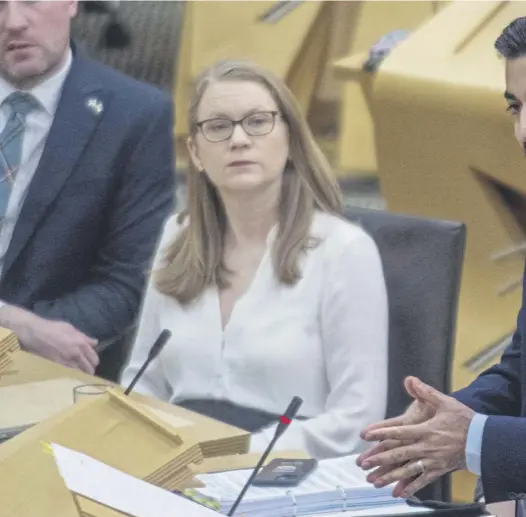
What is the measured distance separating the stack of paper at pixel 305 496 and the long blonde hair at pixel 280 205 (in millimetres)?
672

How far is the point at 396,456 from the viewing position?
1.37 metres

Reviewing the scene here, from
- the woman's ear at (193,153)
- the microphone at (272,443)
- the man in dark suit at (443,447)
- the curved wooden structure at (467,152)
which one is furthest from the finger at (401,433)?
the curved wooden structure at (467,152)

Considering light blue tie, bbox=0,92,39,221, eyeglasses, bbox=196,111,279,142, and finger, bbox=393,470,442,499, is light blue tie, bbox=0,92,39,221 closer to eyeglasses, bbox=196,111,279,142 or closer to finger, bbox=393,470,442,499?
eyeglasses, bbox=196,111,279,142

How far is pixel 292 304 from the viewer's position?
6.53 ft

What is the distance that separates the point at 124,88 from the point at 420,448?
1.50 meters

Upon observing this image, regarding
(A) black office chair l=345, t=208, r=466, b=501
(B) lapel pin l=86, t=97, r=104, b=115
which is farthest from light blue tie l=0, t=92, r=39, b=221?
(A) black office chair l=345, t=208, r=466, b=501

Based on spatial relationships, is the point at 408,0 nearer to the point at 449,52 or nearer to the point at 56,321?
the point at 449,52

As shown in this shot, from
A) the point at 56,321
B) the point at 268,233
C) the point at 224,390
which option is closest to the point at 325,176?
the point at 268,233

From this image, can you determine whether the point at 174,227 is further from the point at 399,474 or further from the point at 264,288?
the point at 399,474

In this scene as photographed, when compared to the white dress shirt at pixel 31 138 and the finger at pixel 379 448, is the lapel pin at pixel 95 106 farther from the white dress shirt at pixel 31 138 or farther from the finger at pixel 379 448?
the finger at pixel 379 448

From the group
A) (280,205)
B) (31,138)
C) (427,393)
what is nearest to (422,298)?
(280,205)

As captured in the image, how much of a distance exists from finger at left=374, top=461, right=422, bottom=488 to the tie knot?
156 cm

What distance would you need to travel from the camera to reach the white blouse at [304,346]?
1.92m

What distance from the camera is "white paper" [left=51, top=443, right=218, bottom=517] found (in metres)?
1.08
